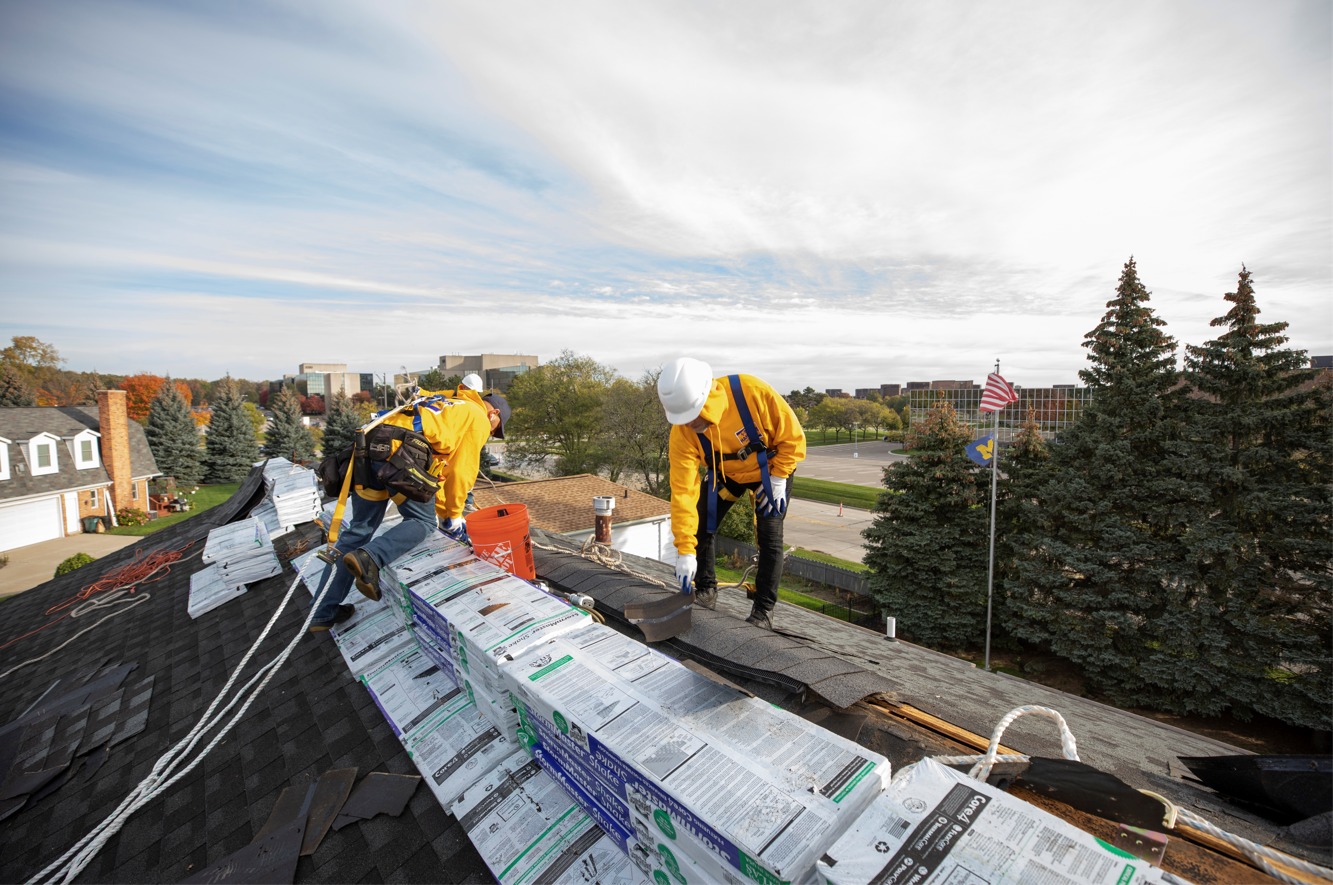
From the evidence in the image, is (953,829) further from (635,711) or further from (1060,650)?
(1060,650)

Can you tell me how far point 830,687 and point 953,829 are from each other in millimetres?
875

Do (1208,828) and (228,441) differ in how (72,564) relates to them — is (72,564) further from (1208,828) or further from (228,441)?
(1208,828)

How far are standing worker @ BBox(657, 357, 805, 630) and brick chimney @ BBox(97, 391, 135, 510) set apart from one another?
33.1m

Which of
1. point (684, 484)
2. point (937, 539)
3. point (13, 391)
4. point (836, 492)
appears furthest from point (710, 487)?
point (13, 391)

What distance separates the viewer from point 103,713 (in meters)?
3.92

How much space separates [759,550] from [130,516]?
33.3 meters

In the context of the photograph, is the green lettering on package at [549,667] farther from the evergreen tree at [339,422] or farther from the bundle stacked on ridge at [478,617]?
the evergreen tree at [339,422]

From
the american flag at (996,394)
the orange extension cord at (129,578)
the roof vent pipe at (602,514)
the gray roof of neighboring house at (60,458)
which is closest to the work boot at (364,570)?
the orange extension cord at (129,578)

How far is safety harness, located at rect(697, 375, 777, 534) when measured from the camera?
11.9ft

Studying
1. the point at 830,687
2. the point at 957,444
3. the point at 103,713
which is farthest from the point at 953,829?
the point at 957,444

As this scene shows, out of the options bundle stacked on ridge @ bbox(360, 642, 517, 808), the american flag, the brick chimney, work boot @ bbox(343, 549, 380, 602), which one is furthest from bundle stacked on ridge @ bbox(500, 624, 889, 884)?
the brick chimney

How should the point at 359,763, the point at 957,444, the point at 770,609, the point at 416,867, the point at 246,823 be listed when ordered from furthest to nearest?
the point at 957,444, the point at 770,609, the point at 359,763, the point at 246,823, the point at 416,867

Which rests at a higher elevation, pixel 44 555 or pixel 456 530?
pixel 456 530

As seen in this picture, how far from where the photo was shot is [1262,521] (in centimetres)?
1119
